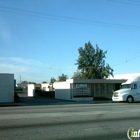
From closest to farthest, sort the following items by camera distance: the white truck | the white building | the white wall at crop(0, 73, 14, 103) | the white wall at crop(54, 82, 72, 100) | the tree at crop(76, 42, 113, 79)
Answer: the white truck
the white wall at crop(0, 73, 14, 103)
the white building
the white wall at crop(54, 82, 72, 100)
the tree at crop(76, 42, 113, 79)

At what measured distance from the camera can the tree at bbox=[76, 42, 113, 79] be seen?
71.7 m

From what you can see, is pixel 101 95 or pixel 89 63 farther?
pixel 89 63

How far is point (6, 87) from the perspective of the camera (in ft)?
114

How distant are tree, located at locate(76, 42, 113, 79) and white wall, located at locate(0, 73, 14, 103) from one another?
37902 mm

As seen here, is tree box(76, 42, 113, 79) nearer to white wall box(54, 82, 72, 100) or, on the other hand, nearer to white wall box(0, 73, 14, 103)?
white wall box(54, 82, 72, 100)

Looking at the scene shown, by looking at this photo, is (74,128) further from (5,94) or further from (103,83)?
(103,83)

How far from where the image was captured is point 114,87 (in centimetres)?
4525

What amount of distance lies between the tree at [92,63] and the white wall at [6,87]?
1492 inches

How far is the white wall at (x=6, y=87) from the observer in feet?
113

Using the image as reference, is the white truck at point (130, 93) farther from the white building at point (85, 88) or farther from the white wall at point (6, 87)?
the white wall at point (6, 87)

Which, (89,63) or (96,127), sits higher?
(89,63)

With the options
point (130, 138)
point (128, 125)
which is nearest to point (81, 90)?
point (128, 125)

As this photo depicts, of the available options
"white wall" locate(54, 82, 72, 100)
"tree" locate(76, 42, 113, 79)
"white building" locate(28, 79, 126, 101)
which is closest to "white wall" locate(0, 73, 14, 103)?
"white building" locate(28, 79, 126, 101)

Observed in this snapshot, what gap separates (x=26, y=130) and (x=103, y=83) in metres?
33.8
